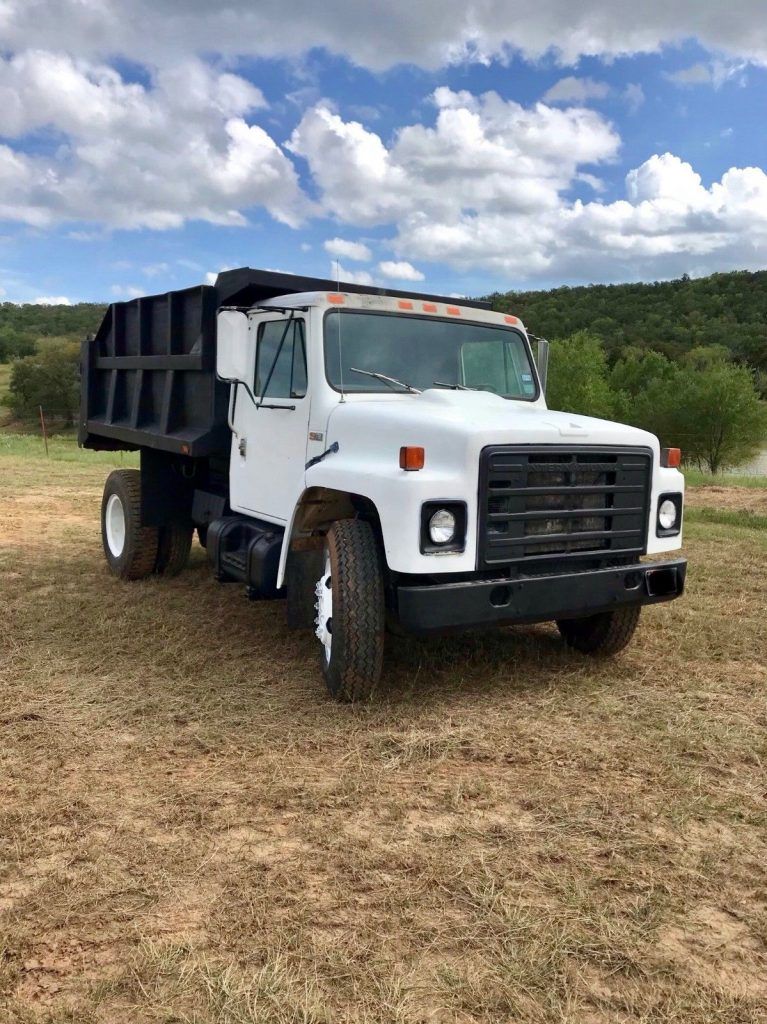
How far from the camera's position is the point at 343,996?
219 centimetres

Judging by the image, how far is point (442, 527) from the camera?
3.96 meters

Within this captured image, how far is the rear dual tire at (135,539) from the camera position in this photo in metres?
7.25

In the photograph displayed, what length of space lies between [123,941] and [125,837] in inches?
24.9

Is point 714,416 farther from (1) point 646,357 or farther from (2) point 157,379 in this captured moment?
(2) point 157,379

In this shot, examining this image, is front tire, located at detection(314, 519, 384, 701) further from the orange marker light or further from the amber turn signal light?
the amber turn signal light

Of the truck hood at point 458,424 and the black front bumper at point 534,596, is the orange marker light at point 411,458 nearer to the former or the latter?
the truck hood at point 458,424

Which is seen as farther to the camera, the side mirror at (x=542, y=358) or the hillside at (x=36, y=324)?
the hillside at (x=36, y=324)

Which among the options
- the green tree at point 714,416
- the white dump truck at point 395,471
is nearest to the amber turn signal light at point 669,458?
the white dump truck at point 395,471

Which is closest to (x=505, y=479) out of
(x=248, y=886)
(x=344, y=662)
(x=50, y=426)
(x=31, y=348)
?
(x=344, y=662)

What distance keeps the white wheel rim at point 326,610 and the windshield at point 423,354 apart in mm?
1160

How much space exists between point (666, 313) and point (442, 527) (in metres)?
53.9

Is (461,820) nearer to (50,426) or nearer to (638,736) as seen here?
(638,736)

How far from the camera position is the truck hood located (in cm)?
404

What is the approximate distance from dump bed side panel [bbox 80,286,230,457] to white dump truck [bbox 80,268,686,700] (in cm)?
2
